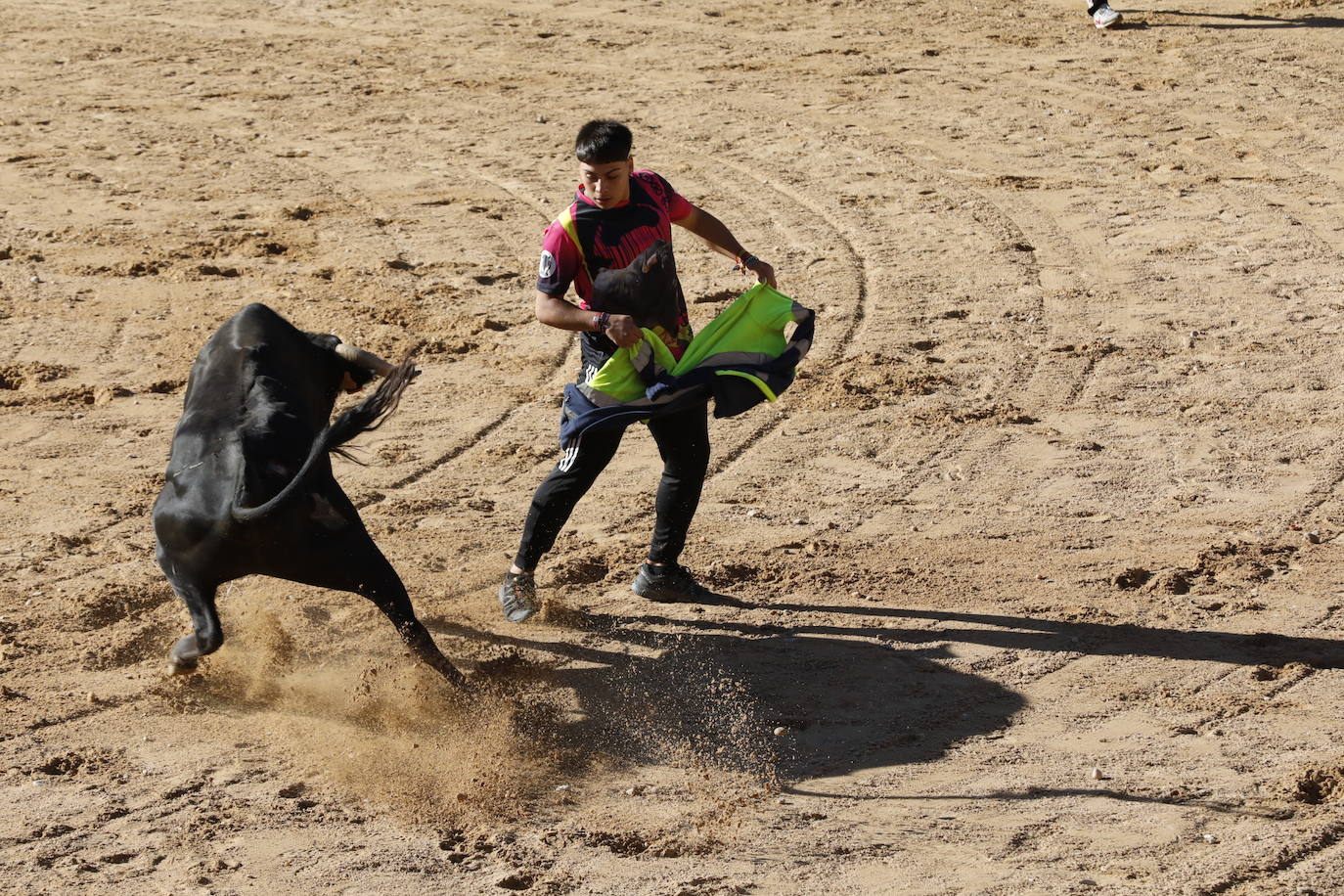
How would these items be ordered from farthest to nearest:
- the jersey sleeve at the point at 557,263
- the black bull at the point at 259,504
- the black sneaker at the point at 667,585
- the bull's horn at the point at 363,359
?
the black sneaker at the point at 667,585 < the bull's horn at the point at 363,359 < the jersey sleeve at the point at 557,263 < the black bull at the point at 259,504

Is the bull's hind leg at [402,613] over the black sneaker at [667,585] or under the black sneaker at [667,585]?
over

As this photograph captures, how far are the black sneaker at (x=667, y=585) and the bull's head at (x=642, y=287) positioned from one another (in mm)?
1063

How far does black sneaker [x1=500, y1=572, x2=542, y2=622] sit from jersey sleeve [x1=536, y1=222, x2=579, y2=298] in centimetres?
113

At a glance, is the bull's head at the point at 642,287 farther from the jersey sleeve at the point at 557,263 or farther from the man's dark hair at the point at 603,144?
the man's dark hair at the point at 603,144

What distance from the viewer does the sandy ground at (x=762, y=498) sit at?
14.5ft

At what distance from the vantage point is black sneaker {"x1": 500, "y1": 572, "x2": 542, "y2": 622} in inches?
221

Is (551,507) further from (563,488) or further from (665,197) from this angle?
(665,197)

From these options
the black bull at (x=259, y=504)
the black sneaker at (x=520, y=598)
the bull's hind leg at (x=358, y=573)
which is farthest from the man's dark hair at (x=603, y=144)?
the black sneaker at (x=520, y=598)

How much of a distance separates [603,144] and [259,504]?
5.15ft

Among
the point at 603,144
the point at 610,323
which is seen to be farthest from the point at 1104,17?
the point at 610,323

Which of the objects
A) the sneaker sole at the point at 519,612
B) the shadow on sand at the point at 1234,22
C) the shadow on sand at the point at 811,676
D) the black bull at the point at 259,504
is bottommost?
the shadow on sand at the point at 811,676

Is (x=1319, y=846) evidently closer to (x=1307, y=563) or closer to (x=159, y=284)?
(x=1307, y=563)

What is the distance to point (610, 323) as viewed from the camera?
4.98 meters

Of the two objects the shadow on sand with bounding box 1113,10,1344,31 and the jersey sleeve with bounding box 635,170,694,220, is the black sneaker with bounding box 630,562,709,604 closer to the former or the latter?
the jersey sleeve with bounding box 635,170,694,220
